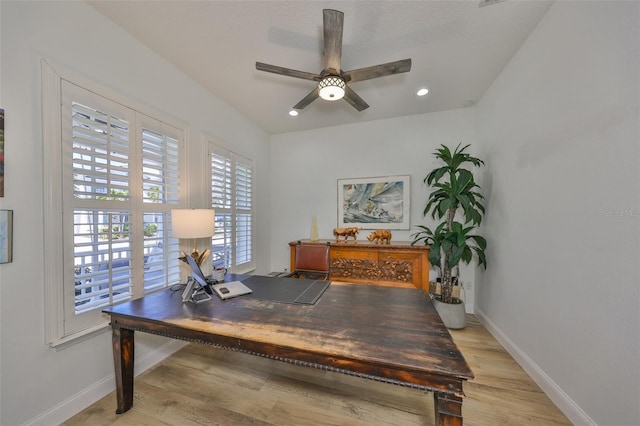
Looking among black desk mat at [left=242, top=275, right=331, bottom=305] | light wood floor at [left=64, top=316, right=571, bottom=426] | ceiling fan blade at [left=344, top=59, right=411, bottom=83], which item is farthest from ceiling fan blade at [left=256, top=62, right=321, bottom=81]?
light wood floor at [left=64, top=316, right=571, bottom=426]

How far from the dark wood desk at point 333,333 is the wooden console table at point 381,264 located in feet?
3.80

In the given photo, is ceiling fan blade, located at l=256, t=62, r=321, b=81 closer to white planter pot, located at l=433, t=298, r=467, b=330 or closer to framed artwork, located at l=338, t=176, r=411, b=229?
framed artwork, located at l=338, t=176, r=411, b=229

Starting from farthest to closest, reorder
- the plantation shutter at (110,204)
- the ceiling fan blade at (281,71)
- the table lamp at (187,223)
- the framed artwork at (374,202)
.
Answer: the framed artwork at (374,202)
the table lamp at (187,223)
the ceiling fan blade at (281,71)
the plantation shutter at (110,204)

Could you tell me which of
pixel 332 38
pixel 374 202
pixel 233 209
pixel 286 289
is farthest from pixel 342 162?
pixel 286 289

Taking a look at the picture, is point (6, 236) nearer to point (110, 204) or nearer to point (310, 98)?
point (110, 204)

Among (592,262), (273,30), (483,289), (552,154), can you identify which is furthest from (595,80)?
(483,289)

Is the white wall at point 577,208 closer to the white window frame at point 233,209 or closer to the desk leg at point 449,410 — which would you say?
the desk leg at point 449,410

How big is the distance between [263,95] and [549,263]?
3184 millimetres

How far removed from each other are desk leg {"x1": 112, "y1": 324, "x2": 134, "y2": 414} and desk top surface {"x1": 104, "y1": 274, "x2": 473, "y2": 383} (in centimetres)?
12

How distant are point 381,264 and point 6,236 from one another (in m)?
3.12

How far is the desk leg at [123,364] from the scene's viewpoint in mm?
1465

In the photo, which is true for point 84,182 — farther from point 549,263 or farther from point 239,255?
point 549,263

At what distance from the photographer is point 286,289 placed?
5.96 ft

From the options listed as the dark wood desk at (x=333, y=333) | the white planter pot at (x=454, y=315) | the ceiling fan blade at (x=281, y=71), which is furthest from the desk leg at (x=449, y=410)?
the ceiling fan blade at (x=281, y=71)
